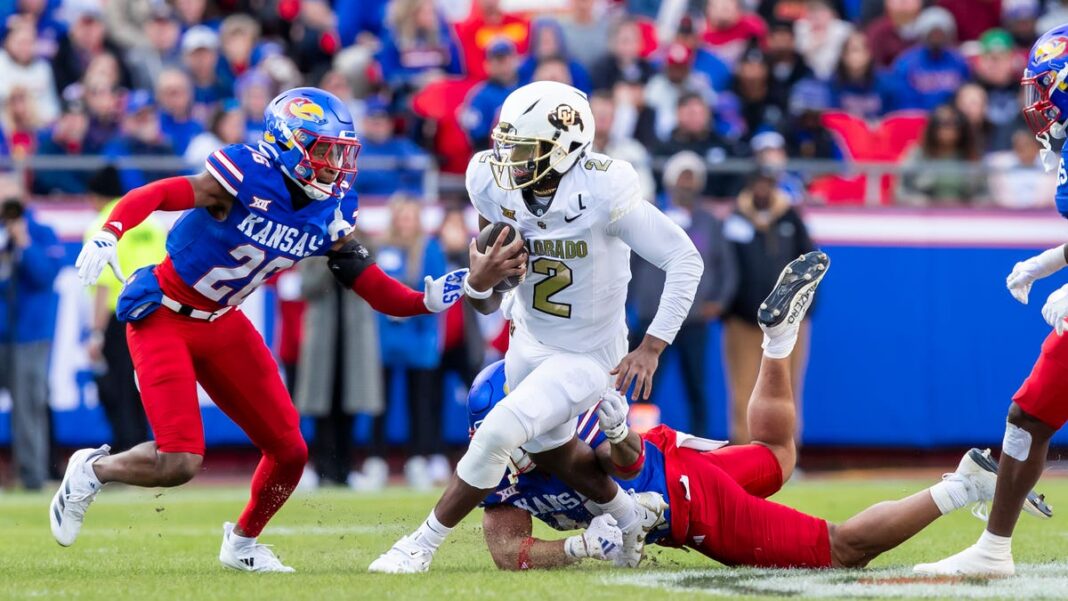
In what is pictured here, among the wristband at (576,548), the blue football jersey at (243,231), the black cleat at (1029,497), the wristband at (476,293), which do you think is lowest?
the wristband at (576,548)

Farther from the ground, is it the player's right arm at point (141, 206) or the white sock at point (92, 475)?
the player's right arm at point (141, 206)

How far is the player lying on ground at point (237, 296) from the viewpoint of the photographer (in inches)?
243

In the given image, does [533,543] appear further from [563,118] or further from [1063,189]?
[1063,189]

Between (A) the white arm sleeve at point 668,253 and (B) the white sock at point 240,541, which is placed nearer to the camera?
(A) the white arm sleeve at point 668,253

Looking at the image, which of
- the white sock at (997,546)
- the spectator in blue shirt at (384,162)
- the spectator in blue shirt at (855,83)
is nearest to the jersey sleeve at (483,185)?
the white sock at (997,546)

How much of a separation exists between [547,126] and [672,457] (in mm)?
1312

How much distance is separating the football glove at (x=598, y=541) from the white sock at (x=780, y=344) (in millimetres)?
1024

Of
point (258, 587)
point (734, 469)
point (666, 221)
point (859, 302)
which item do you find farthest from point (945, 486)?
point (859, 302)

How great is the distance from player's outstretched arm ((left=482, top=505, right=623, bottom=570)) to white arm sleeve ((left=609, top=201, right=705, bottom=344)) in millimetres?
742

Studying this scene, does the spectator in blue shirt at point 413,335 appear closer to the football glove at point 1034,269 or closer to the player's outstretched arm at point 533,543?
the player's outstretched arm at point 533,543

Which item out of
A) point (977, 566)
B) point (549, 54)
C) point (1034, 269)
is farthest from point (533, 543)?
point (549, 54)

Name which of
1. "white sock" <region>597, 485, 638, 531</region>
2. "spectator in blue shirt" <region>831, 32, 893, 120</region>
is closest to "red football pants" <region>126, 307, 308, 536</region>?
"white sock" <region>597, 485, 638, 531</region>

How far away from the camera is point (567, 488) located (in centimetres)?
608

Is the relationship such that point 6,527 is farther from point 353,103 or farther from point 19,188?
point 353,103
